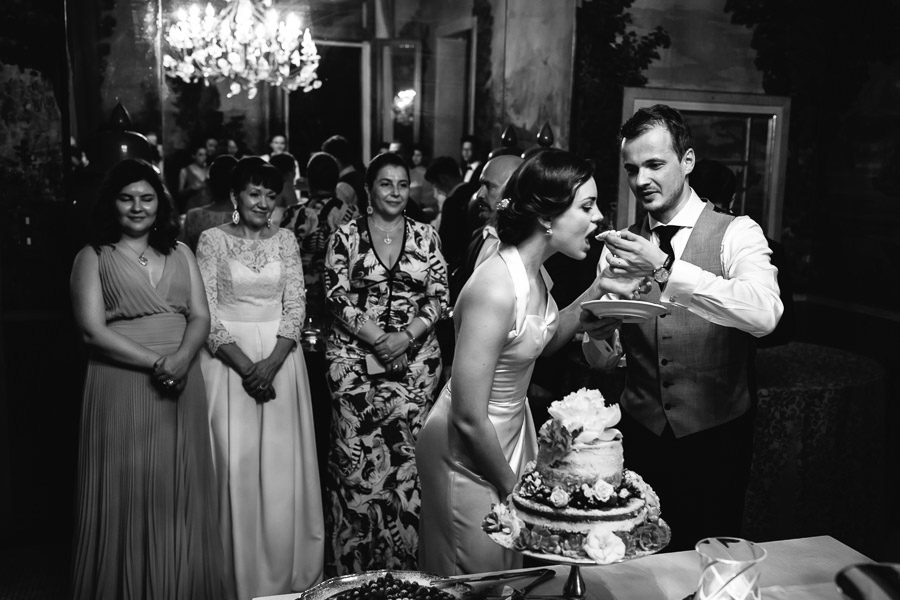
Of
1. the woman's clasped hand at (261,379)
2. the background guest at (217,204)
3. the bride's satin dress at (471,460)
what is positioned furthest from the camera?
the background guest at (217,204)

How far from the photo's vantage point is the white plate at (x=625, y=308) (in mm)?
2129

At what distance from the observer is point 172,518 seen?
353 cm

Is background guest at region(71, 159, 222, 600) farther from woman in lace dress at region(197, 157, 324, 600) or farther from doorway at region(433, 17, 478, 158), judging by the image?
doorway at region(433, 17, 478, 158)

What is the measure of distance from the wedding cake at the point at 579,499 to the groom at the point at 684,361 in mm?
713

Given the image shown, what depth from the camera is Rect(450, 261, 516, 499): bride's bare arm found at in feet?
7.59

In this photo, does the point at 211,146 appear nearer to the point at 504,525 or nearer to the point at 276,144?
the point at 276,144

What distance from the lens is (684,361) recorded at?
2725mm

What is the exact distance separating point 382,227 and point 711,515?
2.04 metres

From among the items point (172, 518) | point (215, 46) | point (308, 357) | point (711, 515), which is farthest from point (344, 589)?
point (215, 46)

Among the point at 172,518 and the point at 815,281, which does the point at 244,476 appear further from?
the point at 815,281

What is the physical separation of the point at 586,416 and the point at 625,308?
0.48m

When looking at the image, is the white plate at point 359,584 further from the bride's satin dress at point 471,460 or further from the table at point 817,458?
the table at point 817,458

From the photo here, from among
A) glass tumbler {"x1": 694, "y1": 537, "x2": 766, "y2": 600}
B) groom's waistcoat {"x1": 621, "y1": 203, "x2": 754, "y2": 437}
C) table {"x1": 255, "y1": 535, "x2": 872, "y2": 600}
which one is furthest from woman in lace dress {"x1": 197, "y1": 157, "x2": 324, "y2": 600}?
glass tumbler {"x1": 694, "y1": 537, "x2": 766, "y2": 600}

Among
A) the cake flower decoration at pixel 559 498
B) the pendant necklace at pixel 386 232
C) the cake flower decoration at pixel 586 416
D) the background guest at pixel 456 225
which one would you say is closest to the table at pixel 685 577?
the cake flower decoration at pixel 559 498
